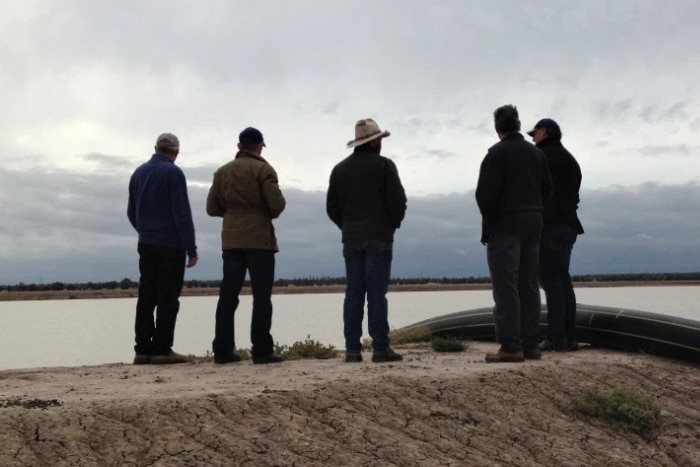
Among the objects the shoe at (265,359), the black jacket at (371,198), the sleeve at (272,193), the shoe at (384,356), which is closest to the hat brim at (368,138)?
the black jacket at (371,198)

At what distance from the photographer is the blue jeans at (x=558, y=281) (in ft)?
27.4

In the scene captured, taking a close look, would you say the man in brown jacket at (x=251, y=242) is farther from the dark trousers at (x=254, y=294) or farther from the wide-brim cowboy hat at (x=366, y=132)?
the wide-brim cowboy hat at (x=366, y=132)

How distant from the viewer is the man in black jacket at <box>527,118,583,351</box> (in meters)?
8.34

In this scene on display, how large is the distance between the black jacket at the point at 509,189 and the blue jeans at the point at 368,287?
3.62 feet

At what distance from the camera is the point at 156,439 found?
4.63m

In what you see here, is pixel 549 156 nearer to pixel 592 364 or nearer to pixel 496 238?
pixel 496 238

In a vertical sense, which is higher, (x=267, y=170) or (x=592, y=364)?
(x=267, y=170)

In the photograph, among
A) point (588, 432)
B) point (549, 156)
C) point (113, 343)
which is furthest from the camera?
point (113, 343)

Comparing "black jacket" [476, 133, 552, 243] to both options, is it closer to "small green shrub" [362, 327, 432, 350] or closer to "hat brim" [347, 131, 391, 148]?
"hat brim" [347, 131, 391, 148]

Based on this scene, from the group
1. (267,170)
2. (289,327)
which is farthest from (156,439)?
(289,327)

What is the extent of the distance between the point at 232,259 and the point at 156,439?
3.26 metres

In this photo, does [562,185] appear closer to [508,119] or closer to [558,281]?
[558,281]

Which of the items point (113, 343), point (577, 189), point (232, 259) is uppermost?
point (577, 189)

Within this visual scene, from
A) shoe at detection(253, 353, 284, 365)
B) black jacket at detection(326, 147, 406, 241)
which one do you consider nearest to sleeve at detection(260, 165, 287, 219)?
black jacket at detection(326, 147, 406, 241)
